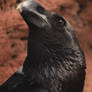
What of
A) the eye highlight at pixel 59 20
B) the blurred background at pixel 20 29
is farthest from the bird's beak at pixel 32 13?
the blurred background at pixel 20 29

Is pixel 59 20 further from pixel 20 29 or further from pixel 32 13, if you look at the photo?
pixel 20 29

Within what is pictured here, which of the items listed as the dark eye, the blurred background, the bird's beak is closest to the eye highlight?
the dark eye

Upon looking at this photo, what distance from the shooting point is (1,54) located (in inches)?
147

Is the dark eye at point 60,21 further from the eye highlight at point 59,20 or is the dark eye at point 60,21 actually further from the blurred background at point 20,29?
the blurred background at point 20,29

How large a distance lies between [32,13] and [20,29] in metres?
1.61

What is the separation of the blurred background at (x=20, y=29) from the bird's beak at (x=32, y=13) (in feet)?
4.04

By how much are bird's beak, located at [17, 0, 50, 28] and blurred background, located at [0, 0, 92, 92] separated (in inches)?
48.4

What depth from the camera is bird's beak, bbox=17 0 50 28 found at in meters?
2.25

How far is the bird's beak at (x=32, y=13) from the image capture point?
2250mm

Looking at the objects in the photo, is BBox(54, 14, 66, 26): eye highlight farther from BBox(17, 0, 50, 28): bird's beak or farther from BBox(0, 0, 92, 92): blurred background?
BBox(0, 0, 92, 92): blurred background

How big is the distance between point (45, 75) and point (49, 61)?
0.34 feet

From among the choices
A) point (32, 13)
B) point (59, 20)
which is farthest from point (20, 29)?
point (32, 13)

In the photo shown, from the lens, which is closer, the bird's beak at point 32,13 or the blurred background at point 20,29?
the bird's beak at point 32,13

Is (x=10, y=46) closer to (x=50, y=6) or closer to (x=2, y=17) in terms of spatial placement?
(x=2, y=17)
